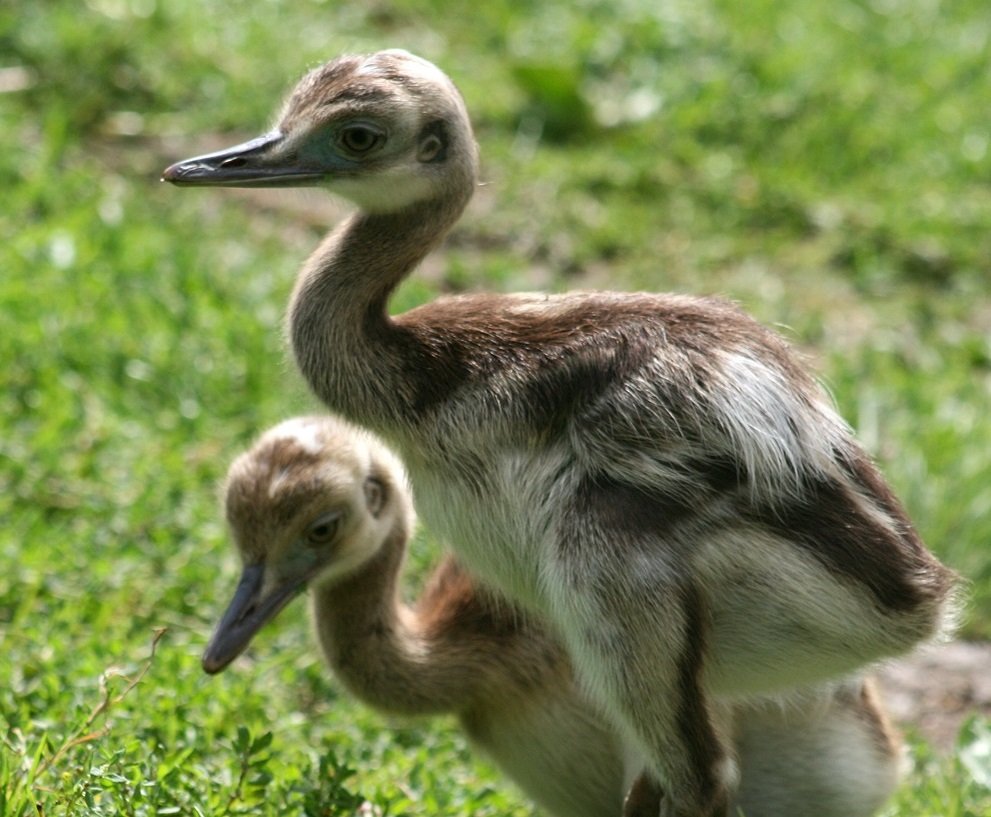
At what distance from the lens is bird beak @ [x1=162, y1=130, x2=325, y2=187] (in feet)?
16.3

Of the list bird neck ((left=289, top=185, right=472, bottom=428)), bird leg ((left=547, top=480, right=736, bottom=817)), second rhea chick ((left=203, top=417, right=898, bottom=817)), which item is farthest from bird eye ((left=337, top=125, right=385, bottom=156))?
bird leg ((left=547, top=480, right=736, bottom=817))

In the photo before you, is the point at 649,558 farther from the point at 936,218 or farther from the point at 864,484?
the point at 936,218

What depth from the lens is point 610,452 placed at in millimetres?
4695

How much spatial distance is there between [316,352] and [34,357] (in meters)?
2.75

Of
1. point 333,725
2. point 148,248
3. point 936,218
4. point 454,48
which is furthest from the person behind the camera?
point 454,48

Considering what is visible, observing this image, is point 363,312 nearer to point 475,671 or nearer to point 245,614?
point 245,614

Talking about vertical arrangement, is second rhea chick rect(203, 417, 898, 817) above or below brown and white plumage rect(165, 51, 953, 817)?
below

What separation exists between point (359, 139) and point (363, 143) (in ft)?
0.06

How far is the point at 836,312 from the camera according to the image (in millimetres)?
9188

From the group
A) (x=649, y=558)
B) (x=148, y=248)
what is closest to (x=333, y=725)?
(x=649, y=558)

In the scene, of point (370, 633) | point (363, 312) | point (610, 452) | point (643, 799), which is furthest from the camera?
point (370, 633)

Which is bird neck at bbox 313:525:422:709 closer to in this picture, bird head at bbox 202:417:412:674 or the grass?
bird head at bbox 202:417:412:674

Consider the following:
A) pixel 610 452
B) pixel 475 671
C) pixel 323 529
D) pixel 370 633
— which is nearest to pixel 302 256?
pixel 323 529

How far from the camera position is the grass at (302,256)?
562 centimetres
